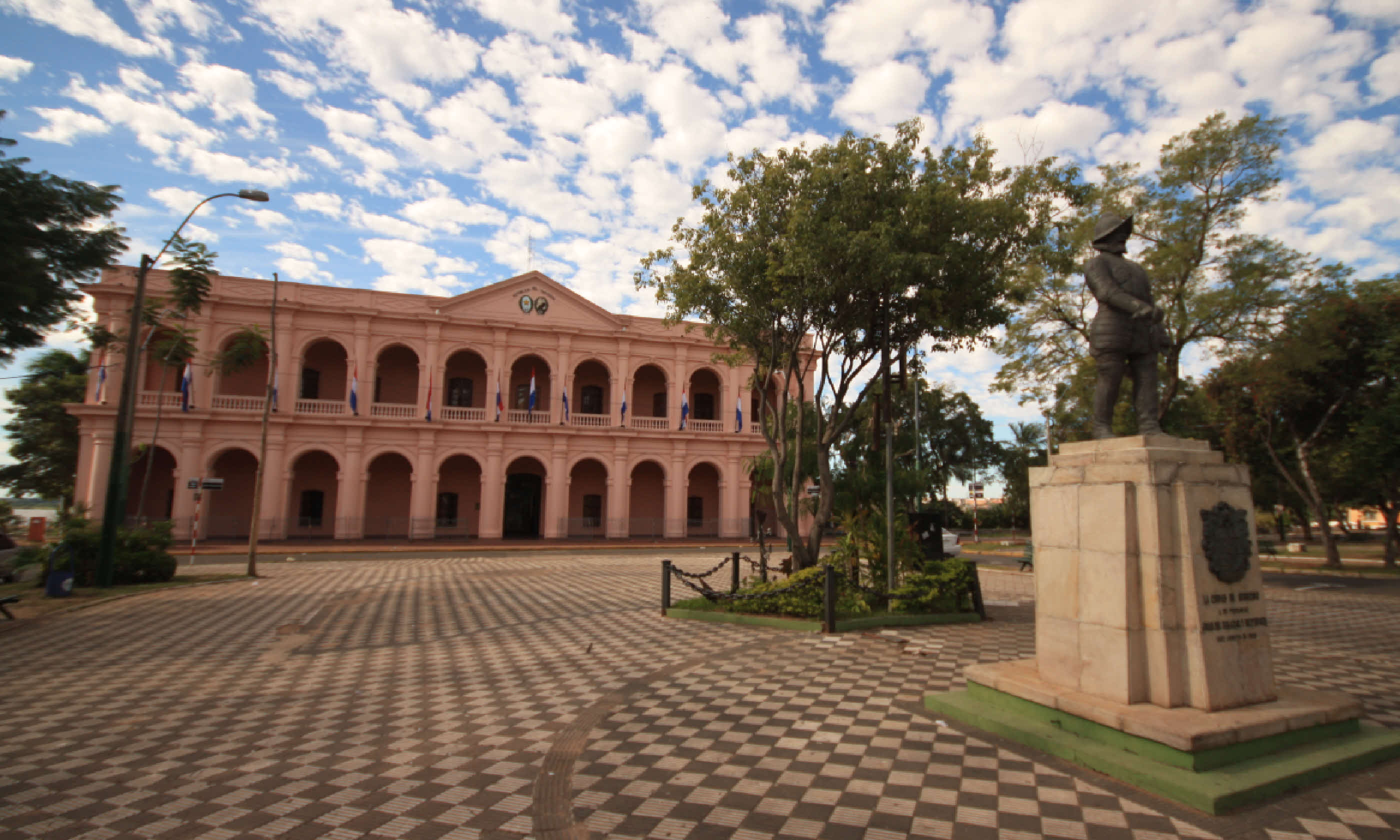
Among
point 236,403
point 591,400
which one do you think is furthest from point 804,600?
point 236,403

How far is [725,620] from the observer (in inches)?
371

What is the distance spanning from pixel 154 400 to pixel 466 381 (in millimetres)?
10403

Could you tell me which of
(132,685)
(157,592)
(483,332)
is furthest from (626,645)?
(483,332)

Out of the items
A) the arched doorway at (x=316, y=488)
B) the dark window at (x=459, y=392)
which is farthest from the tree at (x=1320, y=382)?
the arched doorway at (x=316, y=488)

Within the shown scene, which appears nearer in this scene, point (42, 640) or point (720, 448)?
point (42, 640)

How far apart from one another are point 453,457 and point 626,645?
884 inches

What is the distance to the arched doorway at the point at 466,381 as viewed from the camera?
2858 centimetres

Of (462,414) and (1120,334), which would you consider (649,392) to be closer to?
(462,414)

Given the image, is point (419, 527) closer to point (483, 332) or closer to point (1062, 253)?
point (483, 332)

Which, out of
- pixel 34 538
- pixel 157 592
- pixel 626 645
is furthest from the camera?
pixel 34 538

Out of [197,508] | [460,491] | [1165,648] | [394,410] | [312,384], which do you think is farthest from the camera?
[460,491]

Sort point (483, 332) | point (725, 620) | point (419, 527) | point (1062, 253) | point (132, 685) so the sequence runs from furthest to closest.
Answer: point (483, 332) < point (419, 527) < point (1062, 253) < point (725, 620) < point (132, 685)

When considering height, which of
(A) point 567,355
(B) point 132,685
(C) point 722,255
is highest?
(A) point 567,355

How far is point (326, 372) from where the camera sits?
27.3 m
